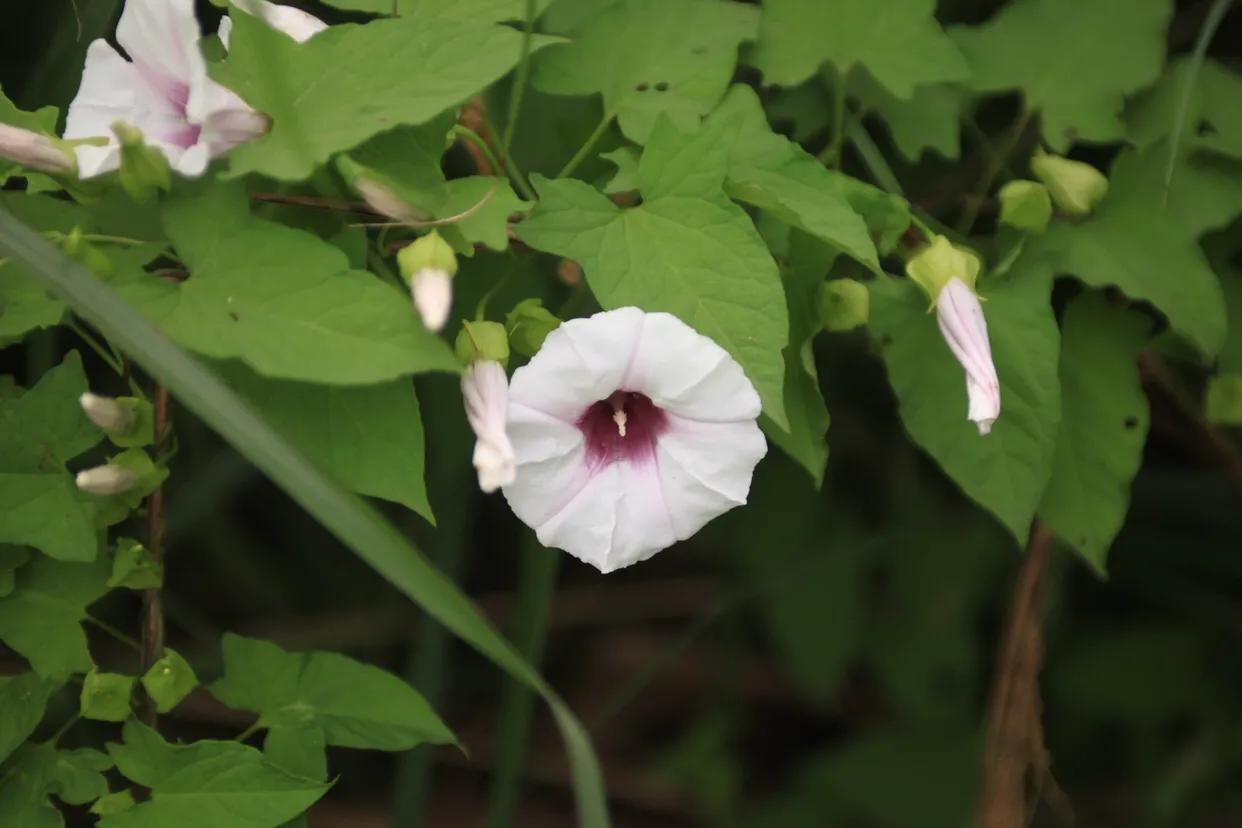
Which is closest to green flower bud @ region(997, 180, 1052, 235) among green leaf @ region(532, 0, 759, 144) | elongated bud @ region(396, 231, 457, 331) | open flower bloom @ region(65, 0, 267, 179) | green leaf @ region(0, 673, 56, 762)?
green leaf @ region(532, 0, 759, 144)

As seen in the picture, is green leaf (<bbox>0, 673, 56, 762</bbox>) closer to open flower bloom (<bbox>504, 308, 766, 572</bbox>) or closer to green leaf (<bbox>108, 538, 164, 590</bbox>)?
green leaf (<bbox>108, 538, 164, 590</bbox>)

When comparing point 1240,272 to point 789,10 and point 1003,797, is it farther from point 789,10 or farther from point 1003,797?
point 1003,797

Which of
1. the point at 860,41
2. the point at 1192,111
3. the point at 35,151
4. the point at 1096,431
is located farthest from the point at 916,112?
the point at 35,151

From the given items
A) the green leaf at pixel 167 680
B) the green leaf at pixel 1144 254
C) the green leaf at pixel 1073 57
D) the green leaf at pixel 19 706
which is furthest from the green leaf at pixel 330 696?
the green leaf at pixel 1073 57

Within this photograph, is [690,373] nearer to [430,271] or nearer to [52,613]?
[430,271]

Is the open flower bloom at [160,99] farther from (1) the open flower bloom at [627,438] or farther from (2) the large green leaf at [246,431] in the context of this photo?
(1) the open flower bloom at [627,438]

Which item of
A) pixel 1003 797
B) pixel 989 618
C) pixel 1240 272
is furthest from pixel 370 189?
pixel 989 618
